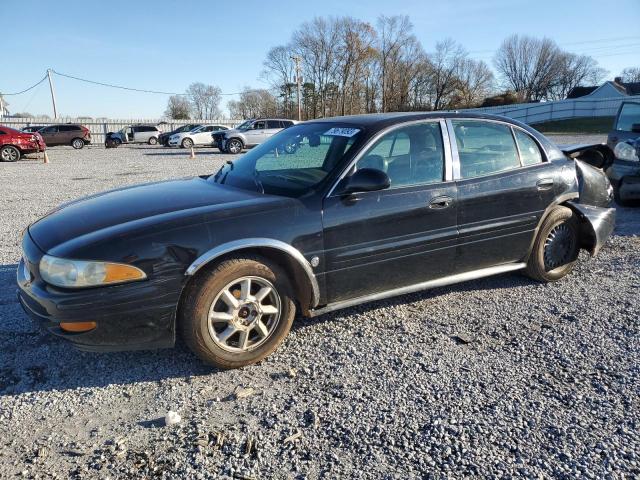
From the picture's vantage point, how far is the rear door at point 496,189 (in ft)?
12.5

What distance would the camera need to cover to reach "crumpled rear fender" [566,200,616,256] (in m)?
4.49

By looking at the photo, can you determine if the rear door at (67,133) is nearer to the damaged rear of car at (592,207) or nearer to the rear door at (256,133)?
the rear door at (256,133)

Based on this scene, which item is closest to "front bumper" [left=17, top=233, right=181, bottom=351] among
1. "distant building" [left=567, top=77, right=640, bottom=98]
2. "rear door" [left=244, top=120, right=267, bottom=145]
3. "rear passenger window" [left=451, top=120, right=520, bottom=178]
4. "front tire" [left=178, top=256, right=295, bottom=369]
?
"front tire" [left=178, top=256, right=295, bottom=369]

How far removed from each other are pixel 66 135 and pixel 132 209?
1292 inches

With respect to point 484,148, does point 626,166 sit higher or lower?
lower

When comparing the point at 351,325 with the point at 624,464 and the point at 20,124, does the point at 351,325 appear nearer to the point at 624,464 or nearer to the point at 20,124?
the point at 624,464

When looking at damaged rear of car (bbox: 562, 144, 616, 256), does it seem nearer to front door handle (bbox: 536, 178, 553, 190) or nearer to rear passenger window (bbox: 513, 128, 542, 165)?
front door handle (bbox: 536, 178, 553, 190)

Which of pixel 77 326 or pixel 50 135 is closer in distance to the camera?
pixel 77 326

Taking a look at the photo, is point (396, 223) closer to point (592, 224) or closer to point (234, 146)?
point (592, 224)

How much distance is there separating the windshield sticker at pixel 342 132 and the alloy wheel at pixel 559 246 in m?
2.12

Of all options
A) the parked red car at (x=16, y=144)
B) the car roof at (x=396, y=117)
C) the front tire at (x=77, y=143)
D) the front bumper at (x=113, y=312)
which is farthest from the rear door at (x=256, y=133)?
the front bumper at (x=113, y=312)

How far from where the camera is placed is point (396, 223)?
136 inches

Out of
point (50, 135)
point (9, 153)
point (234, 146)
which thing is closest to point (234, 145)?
point (234, 146)

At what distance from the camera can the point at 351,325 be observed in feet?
12.0
